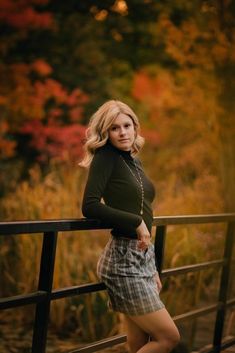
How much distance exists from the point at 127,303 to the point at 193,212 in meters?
5.54

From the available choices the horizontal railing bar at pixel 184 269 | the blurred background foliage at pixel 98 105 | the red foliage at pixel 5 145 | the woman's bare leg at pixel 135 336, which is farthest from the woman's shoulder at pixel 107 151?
the red foliage at pixel 5 145

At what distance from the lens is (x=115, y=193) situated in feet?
10.5

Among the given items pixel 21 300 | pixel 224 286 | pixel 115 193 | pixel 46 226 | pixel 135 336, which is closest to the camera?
pixel 21 300

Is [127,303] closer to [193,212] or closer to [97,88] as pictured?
[193,212]

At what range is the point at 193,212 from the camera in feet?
28.3

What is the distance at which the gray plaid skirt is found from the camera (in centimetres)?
314

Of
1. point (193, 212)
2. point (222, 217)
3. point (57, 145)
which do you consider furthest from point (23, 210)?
point (57, 145)

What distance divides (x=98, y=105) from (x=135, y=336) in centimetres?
1165

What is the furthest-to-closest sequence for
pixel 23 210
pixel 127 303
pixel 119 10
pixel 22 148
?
pixel 119 10
pixel 22 148
pixel 23 210
pixel 127 303

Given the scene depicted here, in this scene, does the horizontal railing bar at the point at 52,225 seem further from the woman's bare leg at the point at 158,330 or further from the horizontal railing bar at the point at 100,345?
the horizontal railing bar at the point at 100,345

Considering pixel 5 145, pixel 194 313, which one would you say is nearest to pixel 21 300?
pixel 194 313

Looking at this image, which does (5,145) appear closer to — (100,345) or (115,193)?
(100,345)

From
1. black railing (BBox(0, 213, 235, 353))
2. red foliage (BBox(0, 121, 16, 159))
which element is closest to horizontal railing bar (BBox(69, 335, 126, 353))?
black railing (BBox(0, 213, 235, 353))

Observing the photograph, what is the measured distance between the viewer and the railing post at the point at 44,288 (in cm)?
321
